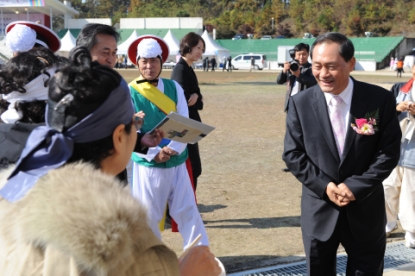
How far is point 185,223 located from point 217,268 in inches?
110

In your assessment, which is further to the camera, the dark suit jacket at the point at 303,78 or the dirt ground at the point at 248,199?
the dark suit jacket at the point at 303,78

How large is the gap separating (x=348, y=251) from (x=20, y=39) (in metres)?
2.60

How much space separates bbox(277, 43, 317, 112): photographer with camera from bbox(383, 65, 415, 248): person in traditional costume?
2.10 meters

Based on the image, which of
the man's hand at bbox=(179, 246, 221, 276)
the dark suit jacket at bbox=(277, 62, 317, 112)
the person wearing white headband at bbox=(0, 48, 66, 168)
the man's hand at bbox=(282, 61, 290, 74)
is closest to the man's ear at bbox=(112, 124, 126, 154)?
the man's hand at bbox=(179, 246, 221, 276)

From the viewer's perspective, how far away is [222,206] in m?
6.53

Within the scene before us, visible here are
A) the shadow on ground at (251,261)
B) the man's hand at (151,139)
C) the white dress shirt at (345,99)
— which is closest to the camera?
the white dress shirt at (345,99)

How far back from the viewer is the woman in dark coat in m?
5.80

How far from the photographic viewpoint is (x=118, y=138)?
176cm

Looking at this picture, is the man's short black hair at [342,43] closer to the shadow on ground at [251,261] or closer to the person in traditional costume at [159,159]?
the person in traditional costume at [159,159]

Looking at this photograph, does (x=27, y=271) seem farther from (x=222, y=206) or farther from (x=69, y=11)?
(x=69, y=11)

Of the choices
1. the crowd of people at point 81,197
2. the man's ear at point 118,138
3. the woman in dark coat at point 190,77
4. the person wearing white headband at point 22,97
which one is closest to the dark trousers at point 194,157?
the woman in dark coat at point 190,77

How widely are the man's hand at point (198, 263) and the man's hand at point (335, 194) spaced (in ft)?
5.28

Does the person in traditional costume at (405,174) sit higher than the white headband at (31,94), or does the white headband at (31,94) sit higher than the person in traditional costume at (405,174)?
the white headband at (31,94)

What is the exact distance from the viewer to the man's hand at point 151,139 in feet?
12.4
